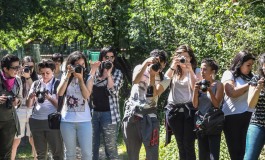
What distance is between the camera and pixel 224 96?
640 cm

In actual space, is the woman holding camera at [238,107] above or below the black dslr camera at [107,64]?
below

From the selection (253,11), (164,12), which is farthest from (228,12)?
(164,12)

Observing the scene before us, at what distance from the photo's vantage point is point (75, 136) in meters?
6.56

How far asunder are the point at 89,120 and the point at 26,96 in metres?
1.91

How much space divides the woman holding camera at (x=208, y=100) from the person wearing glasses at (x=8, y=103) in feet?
8.35

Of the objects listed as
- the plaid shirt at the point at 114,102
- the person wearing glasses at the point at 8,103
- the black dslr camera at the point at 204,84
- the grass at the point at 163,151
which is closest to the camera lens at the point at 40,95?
the person wearing glasses at the point at 8,103

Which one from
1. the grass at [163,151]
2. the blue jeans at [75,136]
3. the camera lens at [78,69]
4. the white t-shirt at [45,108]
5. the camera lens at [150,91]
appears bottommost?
the grass at [163,151]

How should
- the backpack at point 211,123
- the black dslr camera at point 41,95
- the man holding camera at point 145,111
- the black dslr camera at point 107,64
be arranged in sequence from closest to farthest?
the backpack at point 211,123 < the man holding camera at point 145,111 < the black dslr camera at point 107,64 < the black dslr camera at point 41,95

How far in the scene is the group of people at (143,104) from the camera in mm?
6195

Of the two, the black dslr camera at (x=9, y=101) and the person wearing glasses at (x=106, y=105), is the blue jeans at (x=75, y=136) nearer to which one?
the person wearing glasses at (x=106, y=105)

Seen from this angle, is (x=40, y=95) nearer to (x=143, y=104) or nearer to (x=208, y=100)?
(x=143, y=104)

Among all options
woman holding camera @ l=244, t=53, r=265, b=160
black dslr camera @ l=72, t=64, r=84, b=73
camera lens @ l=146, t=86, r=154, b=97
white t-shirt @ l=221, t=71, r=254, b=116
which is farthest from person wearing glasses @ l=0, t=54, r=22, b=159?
woman holding camera @ l=244, t=53, r=265, b=160

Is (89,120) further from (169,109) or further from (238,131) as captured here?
(238,131)

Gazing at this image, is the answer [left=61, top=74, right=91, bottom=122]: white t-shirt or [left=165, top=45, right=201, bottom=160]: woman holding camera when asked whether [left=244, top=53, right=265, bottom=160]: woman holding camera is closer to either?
[left=165, top=45, right=201, bottom=160]: woman holding camera
